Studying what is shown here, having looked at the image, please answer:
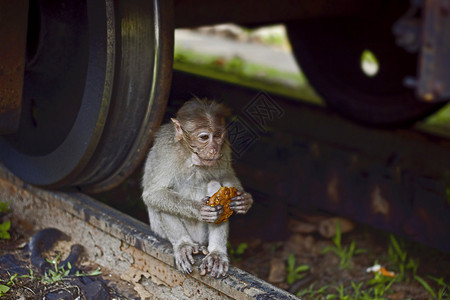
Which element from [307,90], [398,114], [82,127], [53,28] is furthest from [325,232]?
[307,90]

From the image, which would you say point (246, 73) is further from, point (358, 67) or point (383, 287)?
point (383, 287)

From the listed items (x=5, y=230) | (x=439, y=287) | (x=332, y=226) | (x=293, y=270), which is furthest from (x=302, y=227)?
(x=5, y=230)

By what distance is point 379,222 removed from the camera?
4.09 meters

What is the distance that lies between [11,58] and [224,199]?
142 cm

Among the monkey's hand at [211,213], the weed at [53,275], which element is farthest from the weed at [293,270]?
the weed at [53,275]

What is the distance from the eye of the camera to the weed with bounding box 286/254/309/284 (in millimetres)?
3990

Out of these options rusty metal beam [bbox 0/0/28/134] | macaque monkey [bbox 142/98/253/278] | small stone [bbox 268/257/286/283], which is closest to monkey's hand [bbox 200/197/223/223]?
macaque monkey [bbox 142/98/253/278]

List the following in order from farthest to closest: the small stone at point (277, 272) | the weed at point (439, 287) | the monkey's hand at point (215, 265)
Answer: the small stone at point (277, 272)
the weed at point (439, 287)
the monkey's hand at point (215, 265)

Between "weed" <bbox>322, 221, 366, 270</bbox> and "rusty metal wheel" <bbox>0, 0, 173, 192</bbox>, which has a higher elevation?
"rusty metal wheel" <bbox>0, 0, 173, 192</bbox>

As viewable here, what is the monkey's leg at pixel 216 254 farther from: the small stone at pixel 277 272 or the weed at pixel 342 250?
the weed at pixel 342 250

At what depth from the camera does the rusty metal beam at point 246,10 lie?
165 inches

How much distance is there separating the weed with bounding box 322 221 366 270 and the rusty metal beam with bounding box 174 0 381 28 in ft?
5.20

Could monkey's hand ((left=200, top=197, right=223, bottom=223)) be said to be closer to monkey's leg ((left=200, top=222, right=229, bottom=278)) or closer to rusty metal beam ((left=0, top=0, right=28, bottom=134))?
monkey's leg ((left=200, top=222, right=229, bottom=278))

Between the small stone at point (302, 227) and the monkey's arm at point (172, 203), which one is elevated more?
the monkey's arm at point (172, 203)
